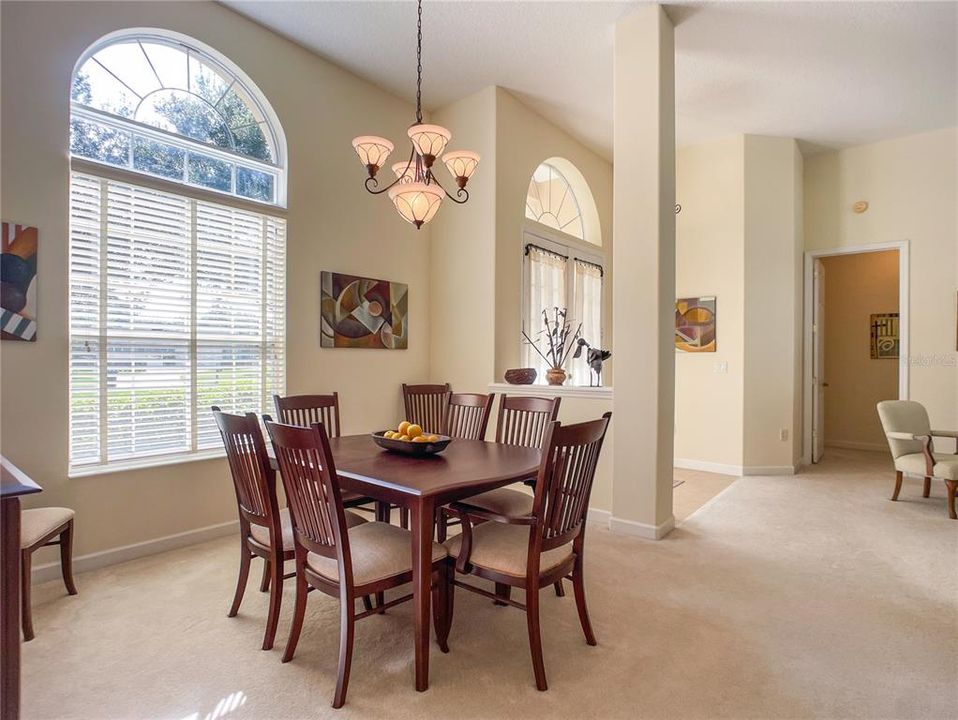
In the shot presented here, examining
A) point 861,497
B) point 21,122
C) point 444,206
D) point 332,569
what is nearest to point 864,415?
point 861,497

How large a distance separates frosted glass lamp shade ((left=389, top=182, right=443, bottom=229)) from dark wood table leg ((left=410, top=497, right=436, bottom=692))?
4.84 ft

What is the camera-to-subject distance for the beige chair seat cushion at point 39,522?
7.60ft

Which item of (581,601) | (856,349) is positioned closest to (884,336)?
(856,349)

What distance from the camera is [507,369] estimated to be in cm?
475

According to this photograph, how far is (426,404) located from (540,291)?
166cm

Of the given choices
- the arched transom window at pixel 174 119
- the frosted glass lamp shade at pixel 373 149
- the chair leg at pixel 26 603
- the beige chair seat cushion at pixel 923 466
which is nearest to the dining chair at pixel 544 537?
the frosted glass lamp shade at pixel 373 149

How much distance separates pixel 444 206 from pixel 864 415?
20.1 feet

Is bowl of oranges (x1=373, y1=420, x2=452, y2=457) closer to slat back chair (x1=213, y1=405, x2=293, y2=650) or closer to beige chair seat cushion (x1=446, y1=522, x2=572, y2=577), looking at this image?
beige chair seat cushion (x1=446, y1=522, x2=572, y2=577)

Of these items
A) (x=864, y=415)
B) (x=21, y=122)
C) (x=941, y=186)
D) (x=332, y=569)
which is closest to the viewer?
(x=332, y=569)

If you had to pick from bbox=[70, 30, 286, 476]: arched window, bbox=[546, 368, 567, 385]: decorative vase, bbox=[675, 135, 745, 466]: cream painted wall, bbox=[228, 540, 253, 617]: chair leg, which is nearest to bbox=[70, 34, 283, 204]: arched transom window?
bbox=[70, 30, 286, 476]: arched window

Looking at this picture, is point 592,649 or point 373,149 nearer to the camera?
point 592,649

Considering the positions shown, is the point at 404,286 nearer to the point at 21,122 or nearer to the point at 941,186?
the point at 21,122

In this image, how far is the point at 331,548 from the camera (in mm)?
1929

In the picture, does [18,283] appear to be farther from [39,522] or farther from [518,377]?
[518,377]
